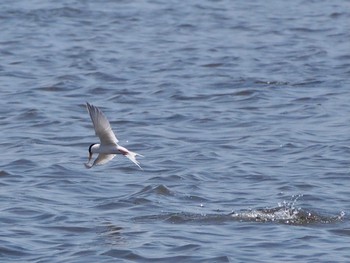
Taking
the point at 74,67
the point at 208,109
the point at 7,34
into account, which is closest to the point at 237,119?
the point at 208,109

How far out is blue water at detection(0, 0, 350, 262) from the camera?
9.50 meters

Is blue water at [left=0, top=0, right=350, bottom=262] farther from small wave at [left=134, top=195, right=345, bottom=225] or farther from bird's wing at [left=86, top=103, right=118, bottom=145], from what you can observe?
bird's wing at [left=86, top=103, right=118, bottom=145]

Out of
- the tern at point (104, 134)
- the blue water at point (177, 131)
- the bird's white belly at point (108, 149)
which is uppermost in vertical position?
the tern at point (104, 134)

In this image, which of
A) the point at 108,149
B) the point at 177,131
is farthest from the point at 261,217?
the point at 177,131

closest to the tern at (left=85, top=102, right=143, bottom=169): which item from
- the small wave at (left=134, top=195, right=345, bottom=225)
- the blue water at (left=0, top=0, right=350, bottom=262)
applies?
the blue water at (left=0, top=0, right=350, bottom=262)

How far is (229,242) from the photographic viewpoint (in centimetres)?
929

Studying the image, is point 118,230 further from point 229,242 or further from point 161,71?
point 161,71

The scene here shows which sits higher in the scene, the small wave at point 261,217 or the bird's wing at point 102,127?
the bird's wing at point 102,127

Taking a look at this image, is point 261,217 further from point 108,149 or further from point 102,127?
point 102,127

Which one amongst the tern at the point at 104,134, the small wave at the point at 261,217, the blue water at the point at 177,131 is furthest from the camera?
the small wave at the point at 261,217

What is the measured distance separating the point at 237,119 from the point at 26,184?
12.3ft

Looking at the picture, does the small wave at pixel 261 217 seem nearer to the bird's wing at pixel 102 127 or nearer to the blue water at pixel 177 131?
the blue water at pixel 177 131

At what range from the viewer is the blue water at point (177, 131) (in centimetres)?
950

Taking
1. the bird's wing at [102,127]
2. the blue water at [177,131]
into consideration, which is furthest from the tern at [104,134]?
the blue water at [177,131]
